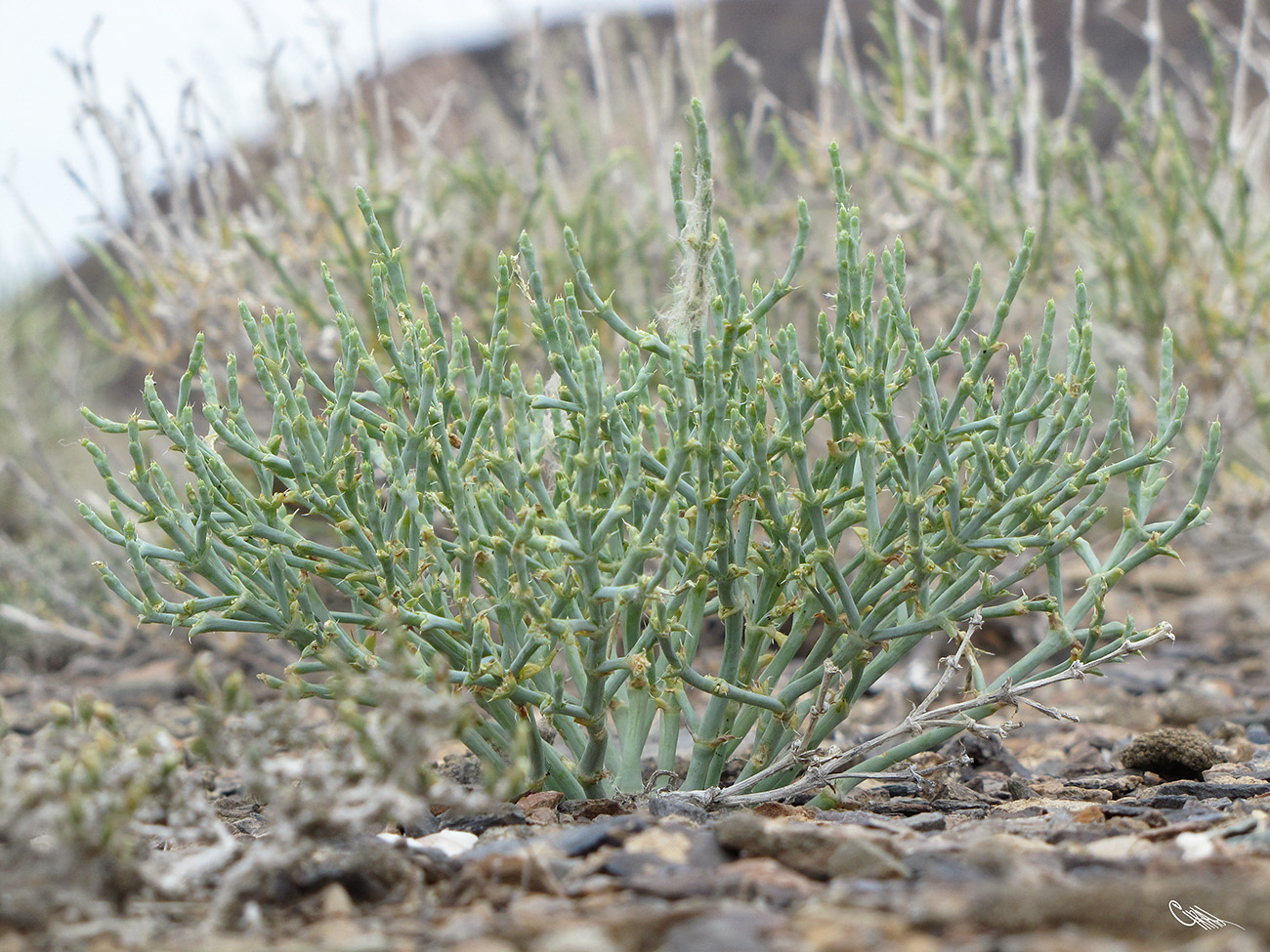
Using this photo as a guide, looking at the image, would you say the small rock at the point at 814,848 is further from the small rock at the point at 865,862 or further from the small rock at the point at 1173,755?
the small rock at the point at 1173,755

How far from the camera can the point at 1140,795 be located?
2484 millimetres

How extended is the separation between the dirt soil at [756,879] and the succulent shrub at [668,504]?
260 millimetres

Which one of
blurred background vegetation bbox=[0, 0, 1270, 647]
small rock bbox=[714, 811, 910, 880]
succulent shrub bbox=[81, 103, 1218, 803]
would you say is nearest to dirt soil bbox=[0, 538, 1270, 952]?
small rock bbox=[714, 811, 910, 880]

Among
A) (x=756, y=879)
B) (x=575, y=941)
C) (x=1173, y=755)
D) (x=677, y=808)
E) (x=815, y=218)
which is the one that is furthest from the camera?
(x=815, y=218)

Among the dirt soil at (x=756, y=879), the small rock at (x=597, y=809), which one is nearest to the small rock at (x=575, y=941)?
the dirt soil at (x=756, y=879)

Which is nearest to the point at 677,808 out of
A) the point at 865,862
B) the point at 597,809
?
the point at 597,809

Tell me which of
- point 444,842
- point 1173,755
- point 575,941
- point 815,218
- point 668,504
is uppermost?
point 668,504

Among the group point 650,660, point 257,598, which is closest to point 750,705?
point 650,660

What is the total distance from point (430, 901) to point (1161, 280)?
4.29 meters

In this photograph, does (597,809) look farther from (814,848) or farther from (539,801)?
(814,848)

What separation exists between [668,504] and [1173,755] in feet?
4.98

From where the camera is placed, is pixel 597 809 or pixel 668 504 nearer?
pixel 668 504

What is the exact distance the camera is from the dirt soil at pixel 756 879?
1.36 metres

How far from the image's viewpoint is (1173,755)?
266 centimetres
